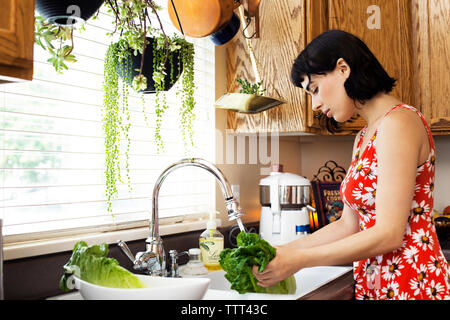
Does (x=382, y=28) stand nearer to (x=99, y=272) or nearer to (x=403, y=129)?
(x=403, y=129)

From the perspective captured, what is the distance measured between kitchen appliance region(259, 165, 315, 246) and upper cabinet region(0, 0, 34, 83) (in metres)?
1.36

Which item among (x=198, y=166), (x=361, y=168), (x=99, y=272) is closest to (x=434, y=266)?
(x=361, y=168)

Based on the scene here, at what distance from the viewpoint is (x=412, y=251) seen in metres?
1.30

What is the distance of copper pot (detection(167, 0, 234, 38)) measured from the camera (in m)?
1.52

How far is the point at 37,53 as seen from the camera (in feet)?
4.58

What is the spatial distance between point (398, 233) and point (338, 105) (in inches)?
16.2

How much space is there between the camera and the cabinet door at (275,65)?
2.12 metres

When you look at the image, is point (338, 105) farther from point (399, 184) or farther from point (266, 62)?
point (266, 62)

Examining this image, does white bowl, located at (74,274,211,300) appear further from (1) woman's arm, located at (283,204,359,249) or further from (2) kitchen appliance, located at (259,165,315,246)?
(2) kitchen appliance, located at (259,165,315,246)

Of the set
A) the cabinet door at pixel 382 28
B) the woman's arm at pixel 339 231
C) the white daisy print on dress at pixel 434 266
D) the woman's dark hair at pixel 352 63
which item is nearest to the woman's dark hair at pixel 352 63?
the woman's dark hair at pixel 352 63

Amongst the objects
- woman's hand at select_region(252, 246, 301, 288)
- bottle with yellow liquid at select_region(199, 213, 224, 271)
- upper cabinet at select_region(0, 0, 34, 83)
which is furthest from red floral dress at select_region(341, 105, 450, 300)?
upper cabinet at select_region(0, 0, 34, 83)

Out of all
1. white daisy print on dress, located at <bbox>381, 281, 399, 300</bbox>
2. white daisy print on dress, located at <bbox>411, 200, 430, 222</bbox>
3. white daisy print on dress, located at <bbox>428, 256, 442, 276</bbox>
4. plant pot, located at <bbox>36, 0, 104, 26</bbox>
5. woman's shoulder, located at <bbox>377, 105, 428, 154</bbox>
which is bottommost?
white daisy print on dress, located at <bbox>381, 281, 399, 300</bbox>

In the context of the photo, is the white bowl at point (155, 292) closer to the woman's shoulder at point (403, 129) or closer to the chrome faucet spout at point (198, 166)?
the chrome faucet spout at point (198, 166)

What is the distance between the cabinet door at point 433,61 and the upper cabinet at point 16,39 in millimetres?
1893
